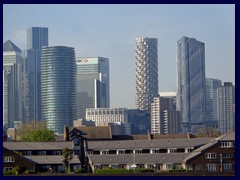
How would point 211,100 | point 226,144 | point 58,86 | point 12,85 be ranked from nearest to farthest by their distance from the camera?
point 226,144
point 58,86
point 12,85
point 211,100

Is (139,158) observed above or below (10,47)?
below

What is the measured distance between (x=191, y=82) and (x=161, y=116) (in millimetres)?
35169

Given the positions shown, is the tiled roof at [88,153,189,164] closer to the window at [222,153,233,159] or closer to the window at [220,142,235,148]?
the window at [220,142,235,148]

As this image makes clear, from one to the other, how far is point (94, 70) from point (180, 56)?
24660mm

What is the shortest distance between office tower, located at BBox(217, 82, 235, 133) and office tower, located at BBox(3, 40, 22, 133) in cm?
3505

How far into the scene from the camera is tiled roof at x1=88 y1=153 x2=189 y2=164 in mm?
32375

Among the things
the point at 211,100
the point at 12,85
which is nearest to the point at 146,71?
the point at 211,100

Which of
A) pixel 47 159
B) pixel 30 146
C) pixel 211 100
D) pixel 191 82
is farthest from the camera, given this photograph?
pixel 191 82

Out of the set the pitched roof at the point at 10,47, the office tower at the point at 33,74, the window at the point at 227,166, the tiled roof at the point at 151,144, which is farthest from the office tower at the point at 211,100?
the window at the point at 227,166

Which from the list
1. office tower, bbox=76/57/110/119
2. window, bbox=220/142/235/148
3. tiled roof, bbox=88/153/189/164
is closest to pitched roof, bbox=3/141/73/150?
tiled roof, bbox=88/153/189/164

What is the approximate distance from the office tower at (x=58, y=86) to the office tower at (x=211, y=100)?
85.0 feet

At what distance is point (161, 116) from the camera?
12688 centimetres

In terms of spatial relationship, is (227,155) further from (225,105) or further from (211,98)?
(211,98)

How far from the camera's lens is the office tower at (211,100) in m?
143
